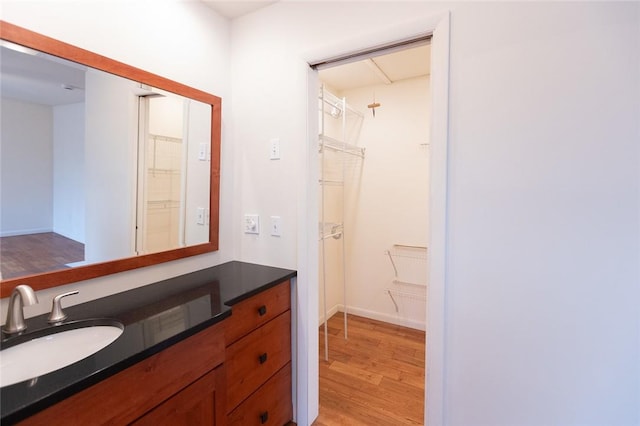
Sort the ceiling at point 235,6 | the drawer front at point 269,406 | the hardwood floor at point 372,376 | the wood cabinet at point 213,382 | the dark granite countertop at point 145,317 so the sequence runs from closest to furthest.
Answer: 1. the dark granite countertop at point 145,317
2. the wood cabinet at point 213,382
3. the drawer front at point 269,406
4. the ceiling at point 235,6
5. the hardwood floor at point 372,376

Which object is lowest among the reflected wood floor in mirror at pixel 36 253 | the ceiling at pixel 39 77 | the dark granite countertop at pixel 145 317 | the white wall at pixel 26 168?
the dark granite countertop at pixel 145 317

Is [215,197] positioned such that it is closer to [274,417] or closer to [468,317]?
[274,417]

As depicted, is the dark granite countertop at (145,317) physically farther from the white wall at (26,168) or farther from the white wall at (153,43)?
the white wall at (26,168)

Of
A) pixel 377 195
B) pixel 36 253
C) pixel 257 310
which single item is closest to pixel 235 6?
pixel 36 253

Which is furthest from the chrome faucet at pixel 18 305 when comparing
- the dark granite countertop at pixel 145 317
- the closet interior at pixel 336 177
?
the closet interior at pixel 336 177

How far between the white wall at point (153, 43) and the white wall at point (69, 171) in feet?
0.82

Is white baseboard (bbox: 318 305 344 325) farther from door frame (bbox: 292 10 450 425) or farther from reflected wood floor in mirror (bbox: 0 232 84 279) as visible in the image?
reflected wood floor in mirror (bbox: 0 232 84 279)

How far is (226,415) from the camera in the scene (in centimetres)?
128

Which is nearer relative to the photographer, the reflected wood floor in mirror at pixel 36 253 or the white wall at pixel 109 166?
the reflected wood floor in mirror at pixel 36 253

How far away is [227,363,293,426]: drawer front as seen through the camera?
1.39 meters

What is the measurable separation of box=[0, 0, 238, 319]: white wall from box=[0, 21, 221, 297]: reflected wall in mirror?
0.17 ft

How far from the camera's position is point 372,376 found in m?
2.22

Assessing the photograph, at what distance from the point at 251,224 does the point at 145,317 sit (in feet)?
2.73

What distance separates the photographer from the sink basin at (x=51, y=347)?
92 centimetres
